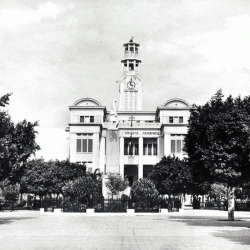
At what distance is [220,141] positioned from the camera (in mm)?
29562

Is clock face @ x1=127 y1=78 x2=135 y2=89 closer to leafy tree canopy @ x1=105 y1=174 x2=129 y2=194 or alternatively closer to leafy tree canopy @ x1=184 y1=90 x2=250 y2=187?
leafy tree canopy @ x1=105 y1=174 x2=129 y2=194

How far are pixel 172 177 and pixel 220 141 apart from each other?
31.5 metres

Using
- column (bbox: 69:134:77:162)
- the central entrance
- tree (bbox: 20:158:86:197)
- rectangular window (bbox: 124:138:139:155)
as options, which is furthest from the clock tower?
tree (bbox: 20:158:86:197)

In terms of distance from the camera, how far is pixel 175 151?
84688 millimetres

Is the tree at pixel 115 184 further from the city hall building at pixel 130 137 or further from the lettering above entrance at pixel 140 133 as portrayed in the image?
the lettering above entrance at pixel 140 133

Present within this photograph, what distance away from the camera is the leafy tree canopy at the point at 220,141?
93.9 ft

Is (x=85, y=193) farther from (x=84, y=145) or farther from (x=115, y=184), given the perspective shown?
(x=84, y=145)

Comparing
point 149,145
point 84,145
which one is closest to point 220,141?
point 84,145

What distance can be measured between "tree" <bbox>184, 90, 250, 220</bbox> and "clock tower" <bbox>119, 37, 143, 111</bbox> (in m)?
72.5

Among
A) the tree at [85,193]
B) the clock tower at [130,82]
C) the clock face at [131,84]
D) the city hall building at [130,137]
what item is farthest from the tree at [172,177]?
the clock face at [131,84]

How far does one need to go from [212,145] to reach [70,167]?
3642 centimetres

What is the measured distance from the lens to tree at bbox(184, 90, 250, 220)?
1128 inches

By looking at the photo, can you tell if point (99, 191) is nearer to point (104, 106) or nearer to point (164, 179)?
point (164, 179)

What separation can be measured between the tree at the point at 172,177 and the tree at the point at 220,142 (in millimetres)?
23719
